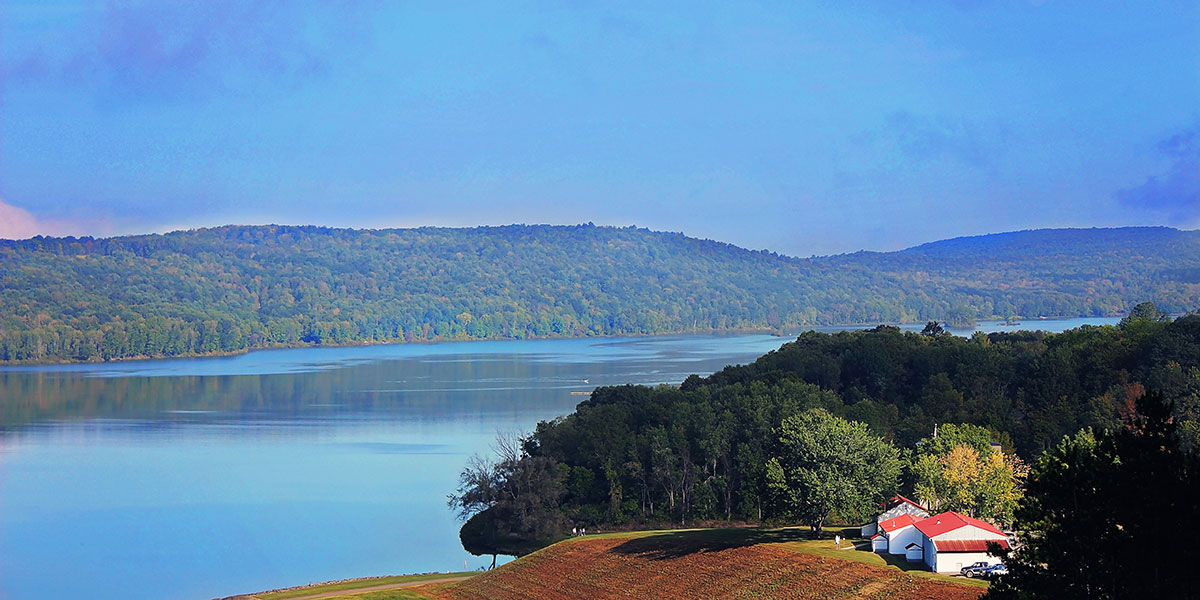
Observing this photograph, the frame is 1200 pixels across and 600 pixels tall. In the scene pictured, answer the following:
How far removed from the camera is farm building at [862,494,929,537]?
34.2 meters

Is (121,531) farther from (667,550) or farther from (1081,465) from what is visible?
(1081,465)

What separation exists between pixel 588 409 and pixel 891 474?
20784mm

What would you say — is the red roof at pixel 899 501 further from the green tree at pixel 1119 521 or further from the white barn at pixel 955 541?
the green tree at pixel 1119 521

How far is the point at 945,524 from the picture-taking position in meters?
30.9

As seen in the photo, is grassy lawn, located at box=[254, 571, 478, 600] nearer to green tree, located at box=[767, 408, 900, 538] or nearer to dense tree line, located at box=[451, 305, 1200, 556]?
dense tree line, located at box=[451, 305, 1200, 556]

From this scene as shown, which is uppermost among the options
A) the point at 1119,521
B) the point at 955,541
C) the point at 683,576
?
the point at 1119,521

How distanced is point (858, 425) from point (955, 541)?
1297 cm

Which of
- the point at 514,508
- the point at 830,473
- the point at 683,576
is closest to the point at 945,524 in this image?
the point at 830,473


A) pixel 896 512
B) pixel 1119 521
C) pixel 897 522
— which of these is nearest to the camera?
pixel 1119 521

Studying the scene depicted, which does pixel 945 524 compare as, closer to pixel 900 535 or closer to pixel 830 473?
pixel 900 535

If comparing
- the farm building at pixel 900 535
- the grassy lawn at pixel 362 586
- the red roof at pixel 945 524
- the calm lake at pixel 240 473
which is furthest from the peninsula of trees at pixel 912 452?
the grassy lawn at pixel 362 586

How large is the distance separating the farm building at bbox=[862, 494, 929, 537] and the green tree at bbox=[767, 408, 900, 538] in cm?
88

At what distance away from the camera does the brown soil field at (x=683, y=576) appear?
28938 mm

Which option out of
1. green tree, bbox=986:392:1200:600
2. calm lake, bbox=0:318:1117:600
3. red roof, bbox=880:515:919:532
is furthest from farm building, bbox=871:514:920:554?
calm lake, bbox=0:318:1117:600
